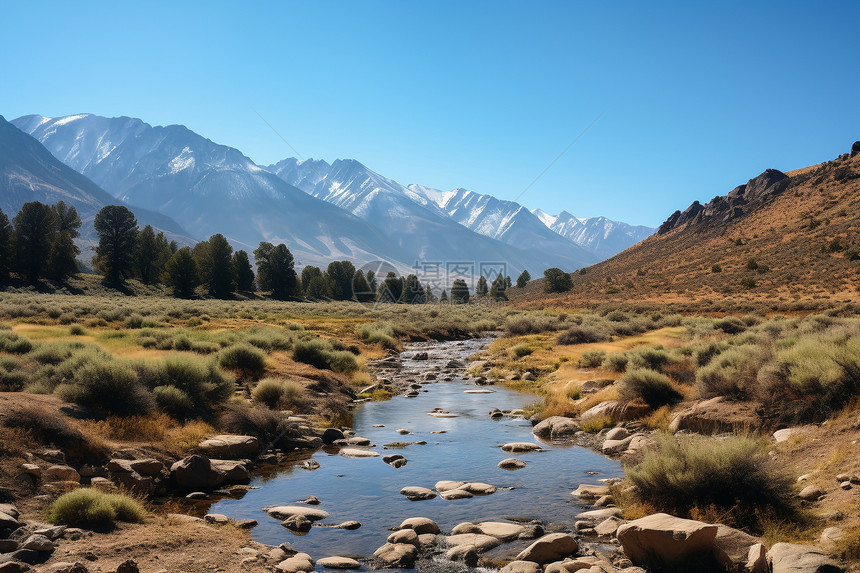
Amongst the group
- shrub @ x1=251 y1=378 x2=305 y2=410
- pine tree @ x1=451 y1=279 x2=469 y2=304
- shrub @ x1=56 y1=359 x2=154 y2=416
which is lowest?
shrub @ x1=251 y1=378 x2=305 y2=410

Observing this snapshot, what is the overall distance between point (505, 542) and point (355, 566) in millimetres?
2611

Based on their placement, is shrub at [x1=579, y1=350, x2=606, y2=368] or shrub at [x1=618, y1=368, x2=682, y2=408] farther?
shrub at [x1=579, y1=350, x2=606, y2=368]

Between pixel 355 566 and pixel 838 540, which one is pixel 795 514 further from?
pixel 355 566

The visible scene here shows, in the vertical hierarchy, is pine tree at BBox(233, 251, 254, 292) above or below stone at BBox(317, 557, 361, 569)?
above

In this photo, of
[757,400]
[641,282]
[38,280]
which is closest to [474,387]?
[757,400]

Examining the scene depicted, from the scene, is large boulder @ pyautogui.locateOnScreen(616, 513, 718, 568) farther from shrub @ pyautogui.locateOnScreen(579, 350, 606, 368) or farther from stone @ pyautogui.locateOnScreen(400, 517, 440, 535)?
shrub @ pyautogui.locateOnScreen(579, 350, 606, 368)

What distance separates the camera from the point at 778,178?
10988 centimetres

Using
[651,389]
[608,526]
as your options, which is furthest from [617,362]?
[608,526]

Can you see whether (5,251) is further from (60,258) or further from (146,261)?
(146,261)

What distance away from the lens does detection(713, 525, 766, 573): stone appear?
662 centimetres

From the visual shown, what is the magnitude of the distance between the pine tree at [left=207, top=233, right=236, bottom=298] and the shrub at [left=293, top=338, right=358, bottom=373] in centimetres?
7703

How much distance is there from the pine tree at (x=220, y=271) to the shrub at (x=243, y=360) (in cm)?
8129

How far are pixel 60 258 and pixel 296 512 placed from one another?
9438 cm

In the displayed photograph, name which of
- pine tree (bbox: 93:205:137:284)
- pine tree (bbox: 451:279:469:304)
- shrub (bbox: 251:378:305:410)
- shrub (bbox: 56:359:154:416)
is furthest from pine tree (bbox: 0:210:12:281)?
pine tree (bbox: 451:279:469:304)
